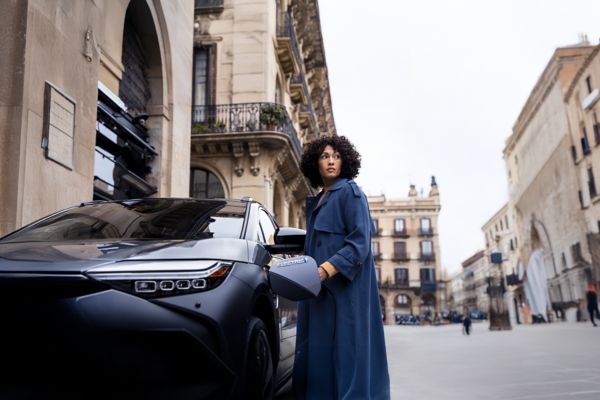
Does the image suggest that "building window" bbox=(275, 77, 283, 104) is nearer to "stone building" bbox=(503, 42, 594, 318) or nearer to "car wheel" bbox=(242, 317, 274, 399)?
"car wheel" bbox=(242, 317, 274, 399)

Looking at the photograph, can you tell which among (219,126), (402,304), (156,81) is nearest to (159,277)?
(156,81)

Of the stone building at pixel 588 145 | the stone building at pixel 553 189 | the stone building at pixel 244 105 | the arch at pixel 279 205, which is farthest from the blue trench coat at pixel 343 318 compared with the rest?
the stone building at pixel 553 189

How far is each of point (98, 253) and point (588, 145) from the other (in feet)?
116

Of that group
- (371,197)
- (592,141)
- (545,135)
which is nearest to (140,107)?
(592,141)

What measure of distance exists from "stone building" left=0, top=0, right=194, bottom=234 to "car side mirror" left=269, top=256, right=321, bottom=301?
422cm

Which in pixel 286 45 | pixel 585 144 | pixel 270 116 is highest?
pixel 286 45

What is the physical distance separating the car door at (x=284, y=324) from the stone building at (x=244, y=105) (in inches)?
546

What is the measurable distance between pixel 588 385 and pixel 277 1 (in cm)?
2030

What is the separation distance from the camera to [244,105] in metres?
19.2

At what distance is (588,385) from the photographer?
5.48m

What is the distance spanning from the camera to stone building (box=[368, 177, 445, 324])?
7262cm

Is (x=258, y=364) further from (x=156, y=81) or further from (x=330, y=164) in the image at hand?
(x=156, y=81)

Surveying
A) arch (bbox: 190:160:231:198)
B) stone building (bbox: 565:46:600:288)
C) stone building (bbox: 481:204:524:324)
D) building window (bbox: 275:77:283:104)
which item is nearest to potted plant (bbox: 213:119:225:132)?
arch (bbox: 190:160:231:198)

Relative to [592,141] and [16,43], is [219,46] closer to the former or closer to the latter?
[16,43]
